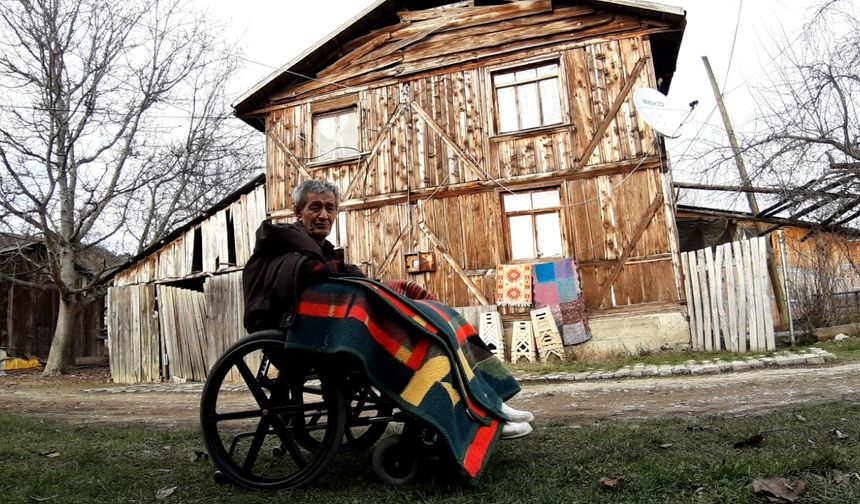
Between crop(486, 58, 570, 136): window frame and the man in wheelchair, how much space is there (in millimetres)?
8872

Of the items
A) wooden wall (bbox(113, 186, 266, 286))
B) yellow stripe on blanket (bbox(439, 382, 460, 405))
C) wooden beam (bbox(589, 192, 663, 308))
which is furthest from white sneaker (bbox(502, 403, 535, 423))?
wooden wall (bbox(113, 186, 266, 286))

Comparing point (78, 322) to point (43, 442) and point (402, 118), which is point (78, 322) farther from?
point (43, 442)

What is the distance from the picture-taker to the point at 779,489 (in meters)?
1.89

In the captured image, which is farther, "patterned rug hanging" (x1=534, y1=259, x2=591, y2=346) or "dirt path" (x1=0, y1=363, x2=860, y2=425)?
"patterned rug hanging" (x1=534, y1=259, x2=591, y2=346)

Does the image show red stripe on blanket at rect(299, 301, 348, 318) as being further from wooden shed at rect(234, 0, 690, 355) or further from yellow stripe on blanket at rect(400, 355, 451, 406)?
wooden shed at rect(234, 0, 690, 355)

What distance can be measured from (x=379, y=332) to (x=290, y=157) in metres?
10.7

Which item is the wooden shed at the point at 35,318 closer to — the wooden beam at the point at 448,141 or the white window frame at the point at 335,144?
the white window frame at the point at 335,144

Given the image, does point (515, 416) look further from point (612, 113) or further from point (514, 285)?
point (612, 113)

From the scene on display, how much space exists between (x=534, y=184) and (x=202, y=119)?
12353mm

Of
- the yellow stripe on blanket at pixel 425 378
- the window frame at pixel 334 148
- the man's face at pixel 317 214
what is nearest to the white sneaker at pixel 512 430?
the yellow stripe on blanket at pixel 425 378

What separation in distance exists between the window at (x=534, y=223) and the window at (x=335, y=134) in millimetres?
3766

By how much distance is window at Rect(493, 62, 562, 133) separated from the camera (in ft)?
35.3

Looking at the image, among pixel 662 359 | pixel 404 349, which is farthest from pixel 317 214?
pixel 662 359

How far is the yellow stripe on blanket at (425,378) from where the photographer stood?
219cm
